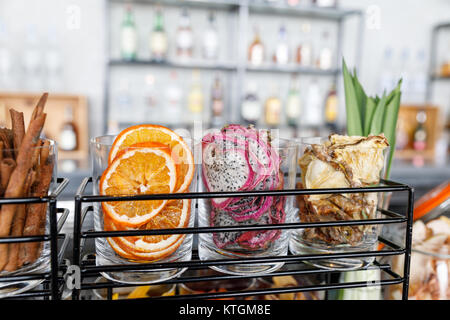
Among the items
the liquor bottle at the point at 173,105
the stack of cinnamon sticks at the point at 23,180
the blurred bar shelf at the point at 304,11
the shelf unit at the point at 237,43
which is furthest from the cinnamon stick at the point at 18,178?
the blurred bar shelf at the point at 304,11

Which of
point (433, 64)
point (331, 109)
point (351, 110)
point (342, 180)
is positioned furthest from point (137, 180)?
point (433, 64)

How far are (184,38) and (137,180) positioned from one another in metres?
2.17

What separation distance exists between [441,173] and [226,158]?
91.0 inches

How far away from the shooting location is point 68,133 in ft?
7.39

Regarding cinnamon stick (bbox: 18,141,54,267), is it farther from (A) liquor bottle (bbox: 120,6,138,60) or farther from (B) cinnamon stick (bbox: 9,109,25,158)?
(A) liquor bottle (bbox: 120,6,138,60)

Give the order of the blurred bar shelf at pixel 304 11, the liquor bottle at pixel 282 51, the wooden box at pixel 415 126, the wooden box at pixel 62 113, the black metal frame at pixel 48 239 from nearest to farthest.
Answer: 1. the black metal frame at pixel 48 239
2. the wooden box at pixel 62 113
3. the blurred bar shelf at pixel 304 11
4. the liquor bottle at pixel 282 51
5. the wooden box at pixel 415 126

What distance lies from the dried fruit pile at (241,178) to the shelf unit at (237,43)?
1.95 metres

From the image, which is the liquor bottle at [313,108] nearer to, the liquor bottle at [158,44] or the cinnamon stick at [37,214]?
the liquor bottle at [158,44]

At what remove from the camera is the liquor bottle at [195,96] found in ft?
8.07

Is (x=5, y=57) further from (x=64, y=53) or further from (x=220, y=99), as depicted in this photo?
(x=220, y=99)

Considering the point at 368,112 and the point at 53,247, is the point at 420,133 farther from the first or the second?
the point at 53,247

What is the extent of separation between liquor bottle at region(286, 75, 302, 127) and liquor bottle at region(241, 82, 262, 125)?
0.22 m

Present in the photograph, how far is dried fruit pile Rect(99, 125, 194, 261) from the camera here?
1.11 ft

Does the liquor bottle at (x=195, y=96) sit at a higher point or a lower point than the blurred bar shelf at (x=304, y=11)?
lower
